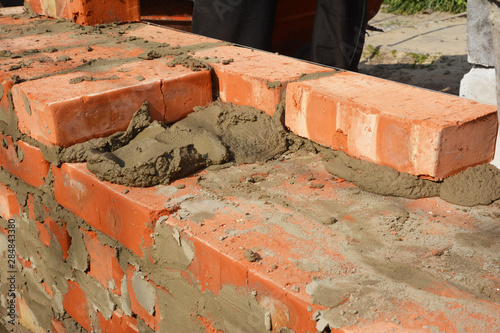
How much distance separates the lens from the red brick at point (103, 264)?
2250mm

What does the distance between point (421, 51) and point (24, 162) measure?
6211mm

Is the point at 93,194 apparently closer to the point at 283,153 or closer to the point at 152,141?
the point at 152,141

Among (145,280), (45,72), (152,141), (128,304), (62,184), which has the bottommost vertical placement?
(128,304)

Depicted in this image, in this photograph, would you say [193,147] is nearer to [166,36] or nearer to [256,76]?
[256,76]

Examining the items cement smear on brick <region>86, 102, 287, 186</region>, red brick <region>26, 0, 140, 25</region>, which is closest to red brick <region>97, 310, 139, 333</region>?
cement smear on brick <region>86, 102, 287, 186</region>

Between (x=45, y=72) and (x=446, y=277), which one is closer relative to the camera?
(x=446, y=277)

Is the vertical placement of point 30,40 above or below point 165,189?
above

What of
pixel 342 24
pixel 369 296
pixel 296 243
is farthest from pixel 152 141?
pixel 342 24

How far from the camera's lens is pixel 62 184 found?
238 cm

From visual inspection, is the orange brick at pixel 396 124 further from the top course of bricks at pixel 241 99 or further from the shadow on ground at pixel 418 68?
the shadow on ground at pixel 418 68

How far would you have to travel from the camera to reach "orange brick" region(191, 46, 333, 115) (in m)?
2.56

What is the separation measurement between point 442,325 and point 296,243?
0.53 m

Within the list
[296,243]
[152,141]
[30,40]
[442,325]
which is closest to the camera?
[442,325]

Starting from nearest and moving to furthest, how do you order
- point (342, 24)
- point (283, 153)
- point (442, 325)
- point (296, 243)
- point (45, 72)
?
point (442, 325)
point (296, 243)
point (283, 153)
point (45, 72)
point (342, 24)
